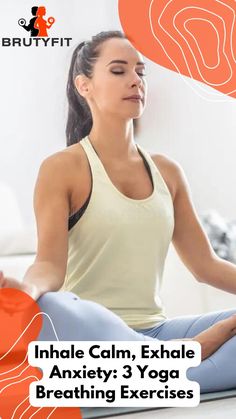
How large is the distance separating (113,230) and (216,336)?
0.68 feet

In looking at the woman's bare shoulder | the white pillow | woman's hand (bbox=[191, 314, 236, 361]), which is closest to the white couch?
the white pillow

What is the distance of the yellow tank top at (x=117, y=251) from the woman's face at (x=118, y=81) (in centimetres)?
9

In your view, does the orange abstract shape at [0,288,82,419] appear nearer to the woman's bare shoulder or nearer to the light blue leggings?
the light blue leggings

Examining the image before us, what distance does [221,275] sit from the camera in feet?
4.39

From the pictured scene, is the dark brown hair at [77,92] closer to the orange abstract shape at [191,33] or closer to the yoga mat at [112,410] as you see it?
the orange abstract shape at [191,33]

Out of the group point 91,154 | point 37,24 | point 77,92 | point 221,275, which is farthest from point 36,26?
point 221,275

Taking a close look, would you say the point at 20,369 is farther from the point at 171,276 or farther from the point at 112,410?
the point at 171,276

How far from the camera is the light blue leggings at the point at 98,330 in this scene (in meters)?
1.13

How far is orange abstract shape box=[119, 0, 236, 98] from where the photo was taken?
5.33ft

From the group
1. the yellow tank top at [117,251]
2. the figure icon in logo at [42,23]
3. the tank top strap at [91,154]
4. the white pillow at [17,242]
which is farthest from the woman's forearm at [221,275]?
the figure icon in logo at [42,23]

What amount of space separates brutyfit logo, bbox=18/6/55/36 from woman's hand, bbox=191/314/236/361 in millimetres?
573

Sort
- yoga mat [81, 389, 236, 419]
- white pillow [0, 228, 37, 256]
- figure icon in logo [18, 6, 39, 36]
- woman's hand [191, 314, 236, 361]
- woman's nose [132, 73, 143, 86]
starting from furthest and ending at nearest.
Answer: white pillow [0, 228, 37, 256]
figure icon in logo [18, 6, 39, 36]
woman's nose [132, 73, 143, 86]
woman's hand [191, 314, 236, 361]
yoga mat [81, 389, 236, 419]

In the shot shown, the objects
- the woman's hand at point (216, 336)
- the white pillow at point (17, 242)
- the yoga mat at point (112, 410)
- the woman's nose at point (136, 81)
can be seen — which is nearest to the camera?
the yoga mat at point (112, 410)

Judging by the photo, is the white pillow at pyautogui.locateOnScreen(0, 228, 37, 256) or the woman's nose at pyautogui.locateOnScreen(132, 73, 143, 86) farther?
the white pillow at pyautogui.locateOnScreen(0, 228, 37, 256)
